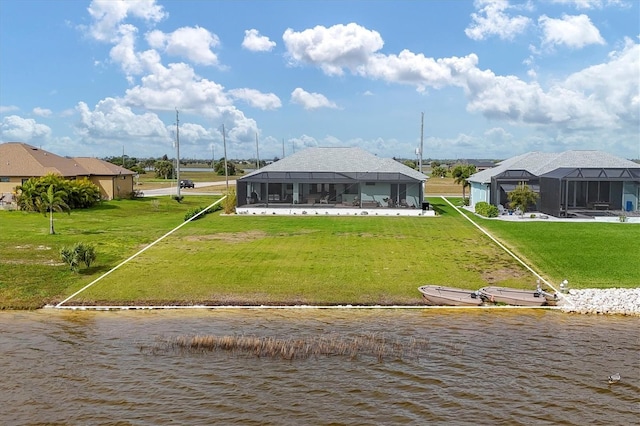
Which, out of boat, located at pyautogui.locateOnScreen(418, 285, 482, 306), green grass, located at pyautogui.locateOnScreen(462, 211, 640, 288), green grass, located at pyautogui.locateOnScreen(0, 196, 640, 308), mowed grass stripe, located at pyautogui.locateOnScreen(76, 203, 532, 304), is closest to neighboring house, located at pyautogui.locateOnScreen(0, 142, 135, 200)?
green grass, located at pyautogui.locateOnScreen(0, 196, 640, 308)

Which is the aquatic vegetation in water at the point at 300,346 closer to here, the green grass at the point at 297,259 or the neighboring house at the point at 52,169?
the green grass at the point at 297,259

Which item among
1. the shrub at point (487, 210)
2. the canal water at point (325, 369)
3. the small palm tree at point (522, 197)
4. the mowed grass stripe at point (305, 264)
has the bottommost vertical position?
the canal water at point (325, 369)

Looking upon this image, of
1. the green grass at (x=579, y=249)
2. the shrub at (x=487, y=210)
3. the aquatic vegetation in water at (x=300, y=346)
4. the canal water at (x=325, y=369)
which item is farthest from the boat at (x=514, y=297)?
the shrub at (x=487, y=210)

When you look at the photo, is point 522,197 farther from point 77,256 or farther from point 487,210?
point 77,256

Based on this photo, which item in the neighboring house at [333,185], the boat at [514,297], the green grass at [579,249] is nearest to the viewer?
the boat at [514,297]

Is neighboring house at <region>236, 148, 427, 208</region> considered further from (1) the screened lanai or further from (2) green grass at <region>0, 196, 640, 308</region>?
(1) the screened lanai

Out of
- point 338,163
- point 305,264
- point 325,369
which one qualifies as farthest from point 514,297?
point 338,163
